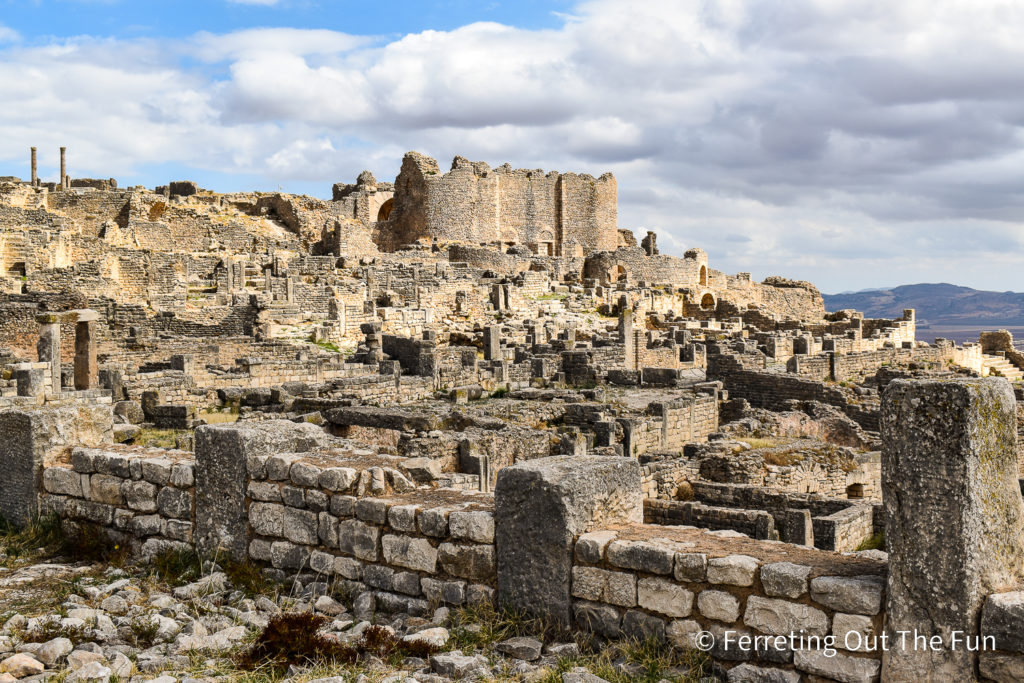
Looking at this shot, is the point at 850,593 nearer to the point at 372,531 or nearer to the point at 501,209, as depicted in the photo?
the point at 372,531

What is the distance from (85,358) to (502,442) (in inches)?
311

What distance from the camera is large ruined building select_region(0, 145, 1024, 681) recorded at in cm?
370

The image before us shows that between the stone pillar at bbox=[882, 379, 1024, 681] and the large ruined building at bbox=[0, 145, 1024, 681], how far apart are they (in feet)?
0.03

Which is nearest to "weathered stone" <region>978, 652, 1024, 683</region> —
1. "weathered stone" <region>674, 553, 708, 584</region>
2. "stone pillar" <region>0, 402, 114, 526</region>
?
"weathered stone" <region>674, 553, 708, 584</region>

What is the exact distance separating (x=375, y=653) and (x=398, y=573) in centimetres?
65

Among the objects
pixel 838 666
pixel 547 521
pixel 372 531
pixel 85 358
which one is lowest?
pixel 838 666

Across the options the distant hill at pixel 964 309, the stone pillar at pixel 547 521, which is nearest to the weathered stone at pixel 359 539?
the stone pillar at pixel 547 521

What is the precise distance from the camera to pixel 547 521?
4.54 metres

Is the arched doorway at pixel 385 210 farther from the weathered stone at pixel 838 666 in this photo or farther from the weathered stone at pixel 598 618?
the weathered stone at pixel 838 666

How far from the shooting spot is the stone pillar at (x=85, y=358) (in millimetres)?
15344

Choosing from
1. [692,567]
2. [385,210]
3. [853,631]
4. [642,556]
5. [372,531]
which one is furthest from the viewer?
[385,210]

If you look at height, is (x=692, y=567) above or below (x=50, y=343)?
below

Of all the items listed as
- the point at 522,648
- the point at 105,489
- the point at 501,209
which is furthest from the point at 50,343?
the point at 501,209

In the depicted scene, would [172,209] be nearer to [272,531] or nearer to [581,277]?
[581,277]
